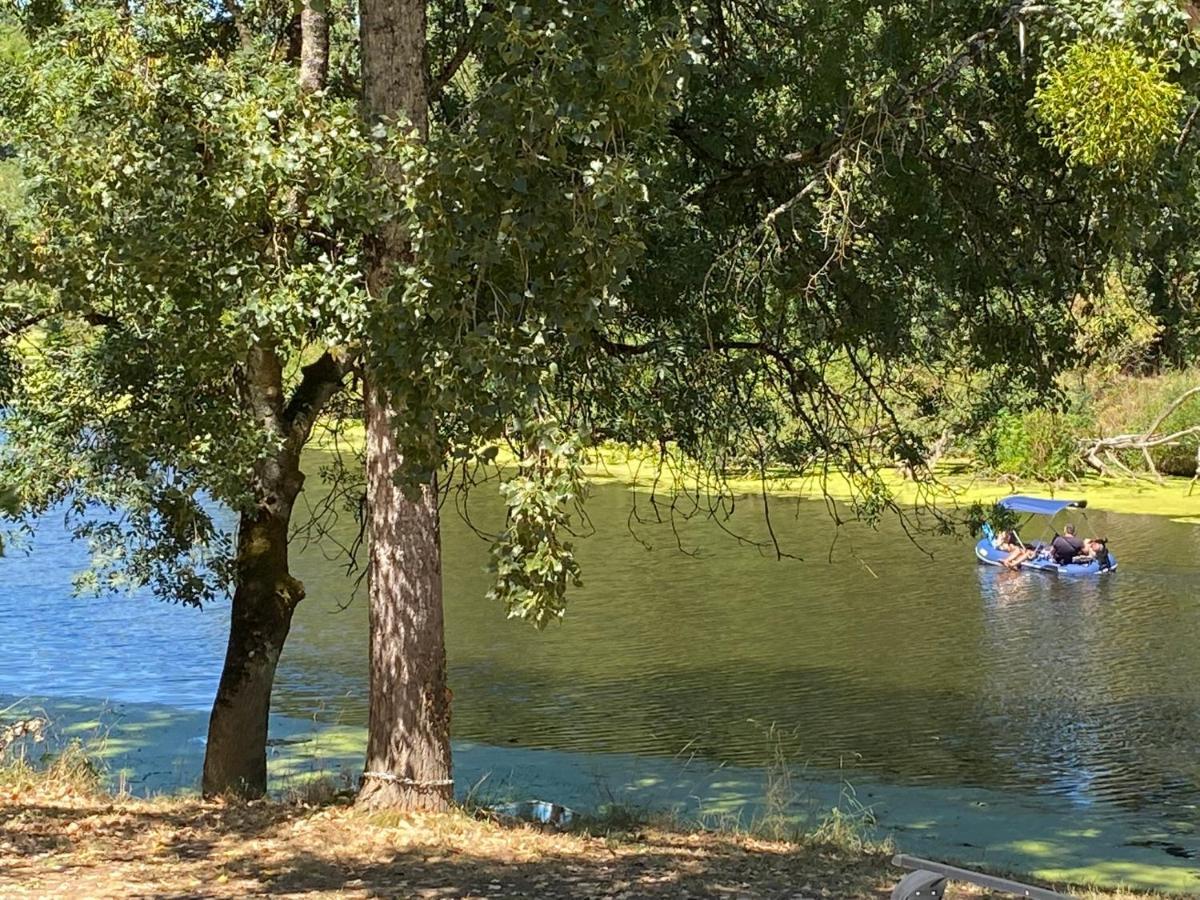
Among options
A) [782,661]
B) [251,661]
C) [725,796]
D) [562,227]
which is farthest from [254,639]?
[782,661]

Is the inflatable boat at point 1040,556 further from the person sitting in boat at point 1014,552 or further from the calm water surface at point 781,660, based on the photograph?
the calm water surface at point 781,660

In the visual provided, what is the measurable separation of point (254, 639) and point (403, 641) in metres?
1.84

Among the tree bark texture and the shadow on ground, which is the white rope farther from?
the tree bark texture

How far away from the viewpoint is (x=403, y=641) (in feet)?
25.8

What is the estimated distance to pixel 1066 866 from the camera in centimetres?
966

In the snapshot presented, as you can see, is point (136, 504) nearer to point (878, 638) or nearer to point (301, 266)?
point (301, 266)

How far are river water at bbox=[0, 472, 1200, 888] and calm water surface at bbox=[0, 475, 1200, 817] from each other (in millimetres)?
43

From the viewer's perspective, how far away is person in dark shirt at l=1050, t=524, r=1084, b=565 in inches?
888

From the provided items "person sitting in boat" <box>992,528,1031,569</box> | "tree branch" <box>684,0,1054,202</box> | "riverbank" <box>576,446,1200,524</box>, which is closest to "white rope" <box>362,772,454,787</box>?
"tree branch" <box>684,0,1054,202</box>

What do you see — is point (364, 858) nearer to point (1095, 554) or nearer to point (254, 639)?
point (254, 639)

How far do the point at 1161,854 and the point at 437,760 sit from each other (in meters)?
5.15

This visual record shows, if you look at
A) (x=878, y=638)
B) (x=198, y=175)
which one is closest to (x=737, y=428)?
(x=198, y=175)

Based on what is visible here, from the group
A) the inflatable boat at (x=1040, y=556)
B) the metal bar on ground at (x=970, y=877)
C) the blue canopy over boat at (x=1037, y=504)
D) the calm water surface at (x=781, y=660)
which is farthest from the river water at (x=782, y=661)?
the metal bar on ground at (x=970, y=877)

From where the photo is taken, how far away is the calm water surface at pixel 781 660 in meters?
14.1
